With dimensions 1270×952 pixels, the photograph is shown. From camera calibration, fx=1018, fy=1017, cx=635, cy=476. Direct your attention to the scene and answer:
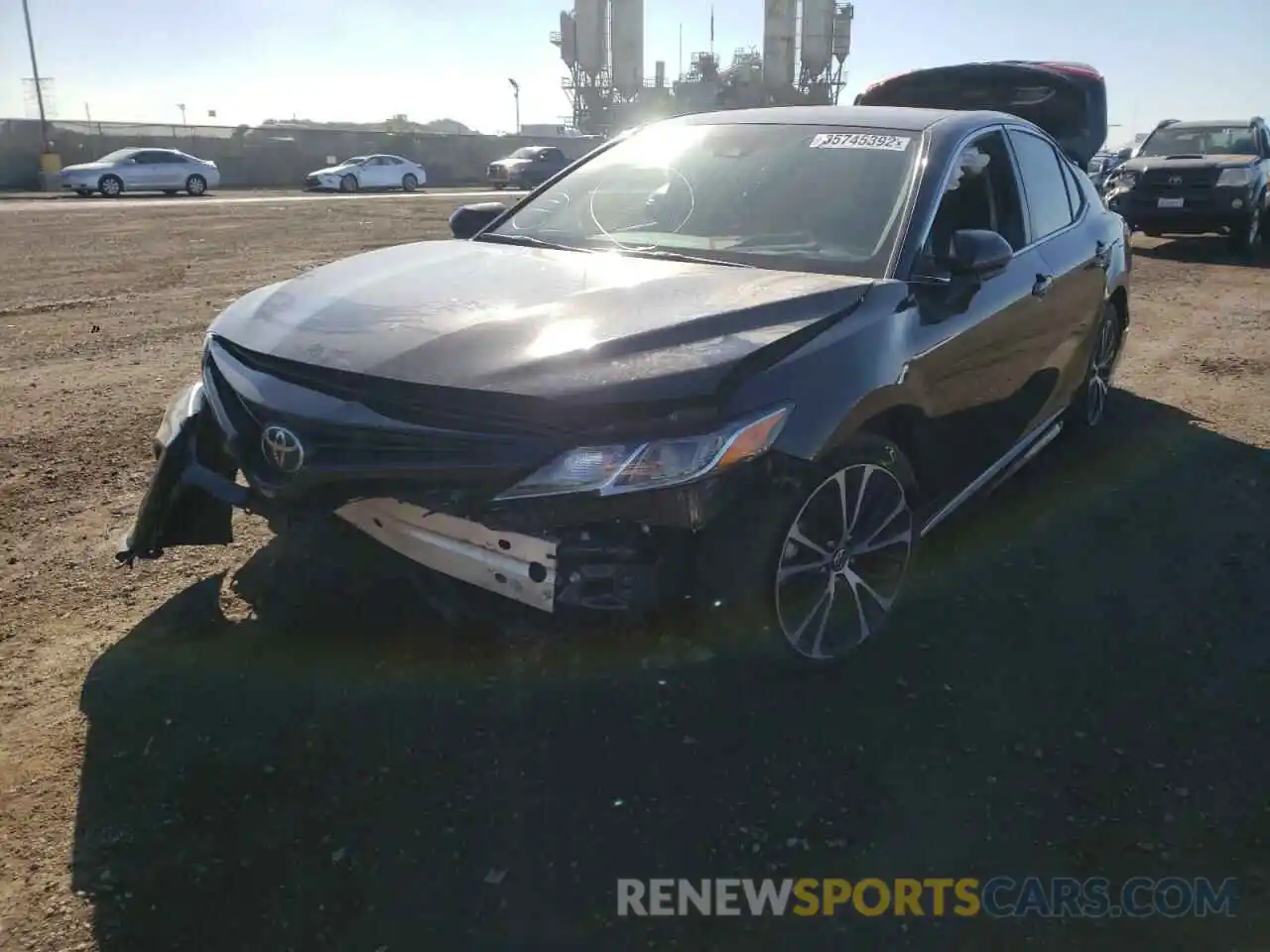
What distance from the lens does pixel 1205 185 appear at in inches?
521

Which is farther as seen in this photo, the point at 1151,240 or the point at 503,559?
the point at 1151,240

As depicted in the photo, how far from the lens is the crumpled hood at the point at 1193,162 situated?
13.2 metres

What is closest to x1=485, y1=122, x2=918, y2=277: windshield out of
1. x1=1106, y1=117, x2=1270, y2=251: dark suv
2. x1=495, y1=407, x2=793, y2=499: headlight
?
x1=495, y1=407, x2=793, y2=499: headlight

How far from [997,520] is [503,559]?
2795mm

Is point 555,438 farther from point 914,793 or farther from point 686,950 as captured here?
A: point 914,793

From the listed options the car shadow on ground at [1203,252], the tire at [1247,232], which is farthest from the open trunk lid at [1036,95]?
the tire at [1247,232]

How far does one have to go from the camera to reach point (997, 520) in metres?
4.53

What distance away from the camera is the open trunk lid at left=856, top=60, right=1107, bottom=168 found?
7.66 metres

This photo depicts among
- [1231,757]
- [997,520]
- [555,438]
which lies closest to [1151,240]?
[997,520]

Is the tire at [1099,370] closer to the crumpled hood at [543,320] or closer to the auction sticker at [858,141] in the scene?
the auction sticker at [858,141]

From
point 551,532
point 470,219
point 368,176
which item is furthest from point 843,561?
point 368,176

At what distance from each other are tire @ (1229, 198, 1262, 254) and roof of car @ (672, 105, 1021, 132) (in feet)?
36.9

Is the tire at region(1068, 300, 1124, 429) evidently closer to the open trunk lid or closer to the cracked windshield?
the cracked windshield

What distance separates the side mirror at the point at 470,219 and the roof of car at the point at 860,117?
0.95m
